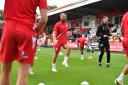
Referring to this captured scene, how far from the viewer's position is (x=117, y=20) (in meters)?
48.0

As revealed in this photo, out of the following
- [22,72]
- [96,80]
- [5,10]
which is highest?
[5,10]

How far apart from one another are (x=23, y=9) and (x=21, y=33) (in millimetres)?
349

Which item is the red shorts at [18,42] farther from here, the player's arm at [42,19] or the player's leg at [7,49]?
the player's arm at [42,19]

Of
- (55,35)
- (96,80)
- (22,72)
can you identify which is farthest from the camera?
(55,35)

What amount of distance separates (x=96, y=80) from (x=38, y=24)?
253 inches

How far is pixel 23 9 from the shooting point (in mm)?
5984

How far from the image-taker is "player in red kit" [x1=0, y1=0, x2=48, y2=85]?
19.3 ft

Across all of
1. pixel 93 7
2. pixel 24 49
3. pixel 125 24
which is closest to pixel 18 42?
pixel 24 49

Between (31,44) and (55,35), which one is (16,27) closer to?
Result: (31,44)

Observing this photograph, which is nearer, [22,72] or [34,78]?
[22,72]

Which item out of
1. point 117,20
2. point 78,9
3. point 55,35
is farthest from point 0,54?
point 78,9

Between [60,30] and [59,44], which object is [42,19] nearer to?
[59,44]

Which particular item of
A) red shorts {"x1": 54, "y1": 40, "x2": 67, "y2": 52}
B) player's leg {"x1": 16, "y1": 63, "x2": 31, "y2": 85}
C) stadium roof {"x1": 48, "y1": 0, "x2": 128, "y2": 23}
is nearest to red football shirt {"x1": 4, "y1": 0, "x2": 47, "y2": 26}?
player's leg {"x1": 16, "y1": 63, "x2": 31, "y2": 85}

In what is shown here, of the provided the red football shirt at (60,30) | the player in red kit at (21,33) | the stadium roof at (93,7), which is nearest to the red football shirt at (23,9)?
the player in red kit at (21,33)
